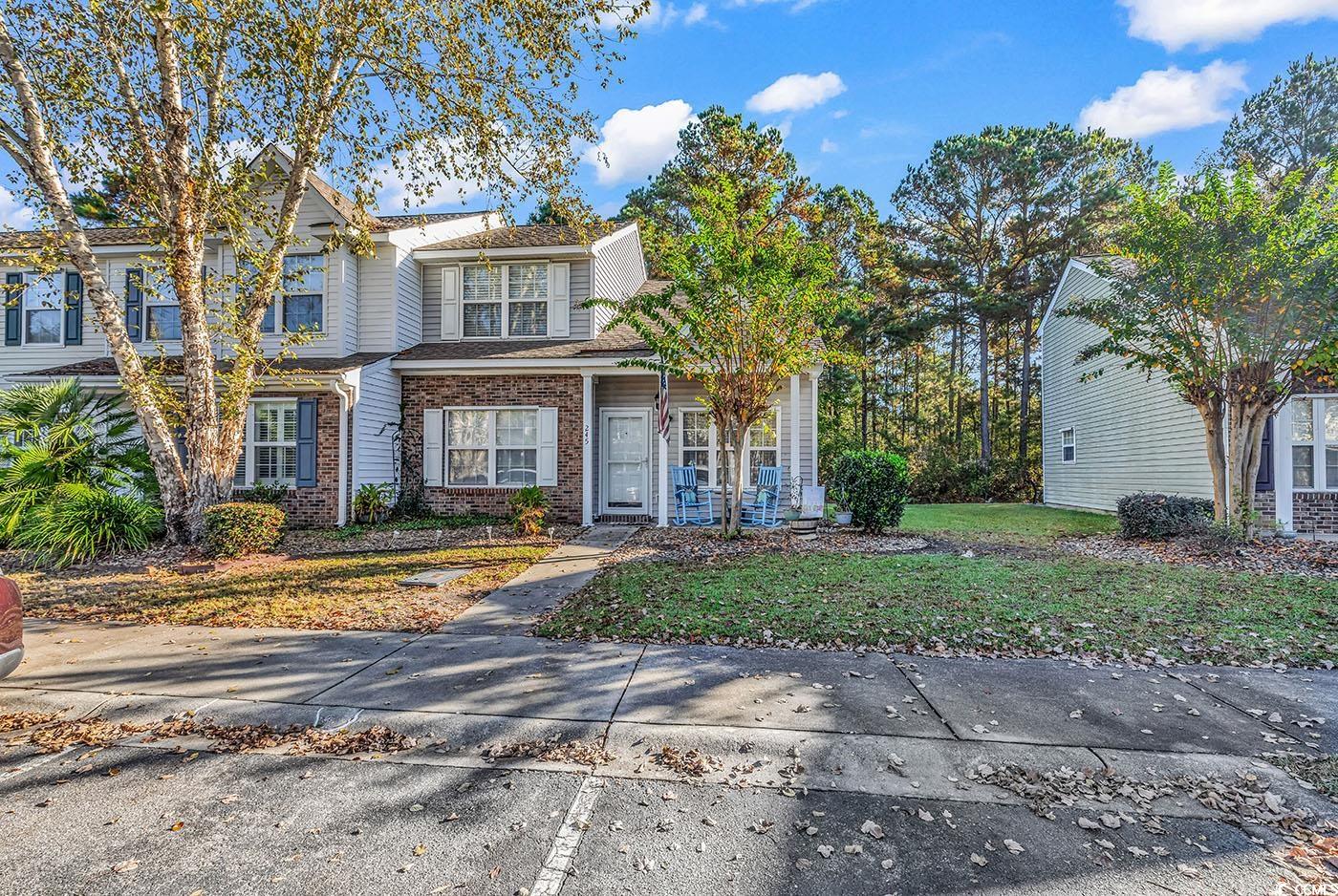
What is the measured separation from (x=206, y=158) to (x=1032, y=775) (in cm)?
1122

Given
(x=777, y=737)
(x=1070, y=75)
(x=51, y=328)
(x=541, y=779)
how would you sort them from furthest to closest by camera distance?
1. (x=51, y=328)
2. (x=1070, y=75)
3. (x=777, y=737)
4. (x=541, y=779)

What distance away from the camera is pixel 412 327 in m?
13.4

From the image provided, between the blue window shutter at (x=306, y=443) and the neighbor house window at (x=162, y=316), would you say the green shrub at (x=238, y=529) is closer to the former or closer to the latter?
the blue window shutter at (x=306, y=443)

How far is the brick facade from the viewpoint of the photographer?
12406mm

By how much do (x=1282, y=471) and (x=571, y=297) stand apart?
1348 cm

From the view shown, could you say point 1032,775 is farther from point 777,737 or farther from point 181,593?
point 181,593

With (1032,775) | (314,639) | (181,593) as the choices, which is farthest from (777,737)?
(181,593)

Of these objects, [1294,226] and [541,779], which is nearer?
[541,779]

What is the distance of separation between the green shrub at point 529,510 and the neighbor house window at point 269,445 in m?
4.65

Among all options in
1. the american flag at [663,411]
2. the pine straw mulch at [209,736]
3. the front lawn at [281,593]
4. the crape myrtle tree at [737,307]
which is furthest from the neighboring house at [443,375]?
the pine straw mulch at [209,736]

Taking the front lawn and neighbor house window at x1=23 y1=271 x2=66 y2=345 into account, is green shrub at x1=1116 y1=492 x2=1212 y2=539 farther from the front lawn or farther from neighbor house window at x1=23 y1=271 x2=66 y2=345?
neighbor house window at x1=23 y1=271 x2=66 y2=345

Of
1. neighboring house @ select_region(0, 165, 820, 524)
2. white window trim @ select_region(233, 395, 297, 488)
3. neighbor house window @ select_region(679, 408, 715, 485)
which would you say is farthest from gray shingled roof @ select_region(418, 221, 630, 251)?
white window trim @ select_region(233, 395, 297, 488)

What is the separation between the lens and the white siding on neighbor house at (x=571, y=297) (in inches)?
518

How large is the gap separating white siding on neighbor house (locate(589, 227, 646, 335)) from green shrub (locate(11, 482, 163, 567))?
7.81 m
